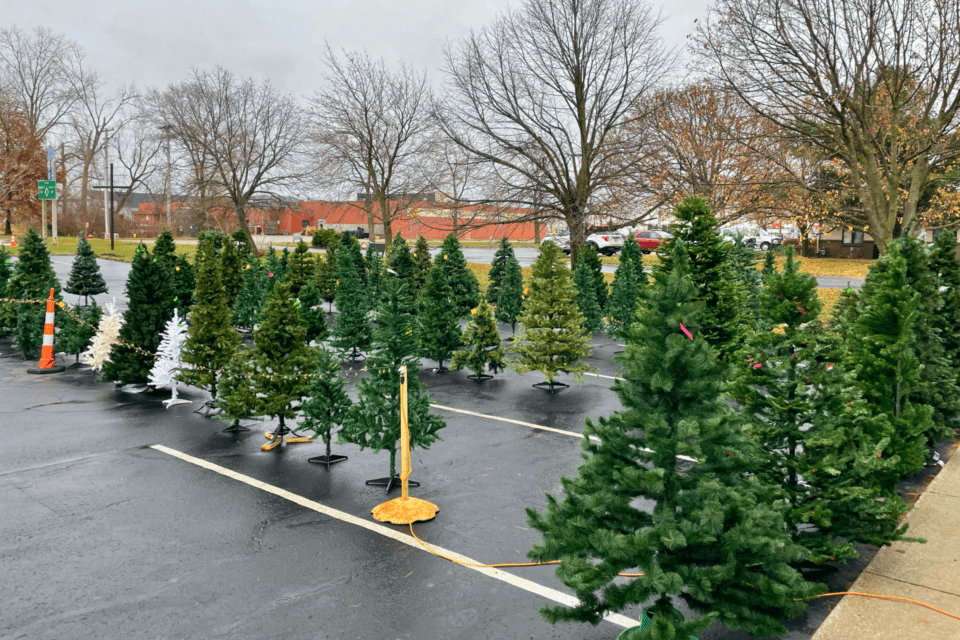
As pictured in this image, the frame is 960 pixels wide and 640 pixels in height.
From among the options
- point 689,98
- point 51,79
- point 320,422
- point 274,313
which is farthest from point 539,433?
point 51,79

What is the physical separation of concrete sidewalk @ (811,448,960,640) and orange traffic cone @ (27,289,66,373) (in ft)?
47.6

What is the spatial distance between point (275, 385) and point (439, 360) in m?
6.00

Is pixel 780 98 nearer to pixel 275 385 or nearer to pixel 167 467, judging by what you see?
pixel 275 385

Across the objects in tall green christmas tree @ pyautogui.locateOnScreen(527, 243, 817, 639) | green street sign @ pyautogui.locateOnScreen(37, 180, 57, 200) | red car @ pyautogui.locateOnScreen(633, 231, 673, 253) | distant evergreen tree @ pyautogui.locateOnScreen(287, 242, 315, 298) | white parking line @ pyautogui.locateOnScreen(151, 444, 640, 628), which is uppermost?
green street sign @ pyautogui.locateOnScreen(37, 180, 57, 200)

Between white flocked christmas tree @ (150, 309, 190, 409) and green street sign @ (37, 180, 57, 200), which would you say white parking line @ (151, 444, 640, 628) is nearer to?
white flocked christmas tree @ (150, 309, 190, 409)

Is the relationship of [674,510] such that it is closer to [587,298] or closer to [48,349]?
[48,349]

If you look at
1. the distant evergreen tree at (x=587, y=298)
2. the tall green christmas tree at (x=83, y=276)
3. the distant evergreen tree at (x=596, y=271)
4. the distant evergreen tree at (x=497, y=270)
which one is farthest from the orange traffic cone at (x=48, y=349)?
the distant evergreen tree at (x=596, y=271)

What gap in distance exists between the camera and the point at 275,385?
9273 mm

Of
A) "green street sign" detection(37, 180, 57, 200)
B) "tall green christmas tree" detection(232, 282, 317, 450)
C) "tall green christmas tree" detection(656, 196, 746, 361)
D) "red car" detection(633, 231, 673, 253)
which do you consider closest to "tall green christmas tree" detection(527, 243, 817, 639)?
"tall green christmas tree" detection(232, 282, 317, 450)

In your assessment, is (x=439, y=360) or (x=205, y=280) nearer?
(x=205, y=280)

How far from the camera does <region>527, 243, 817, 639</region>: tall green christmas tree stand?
425 centimetres

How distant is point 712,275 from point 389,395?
17.1 feet

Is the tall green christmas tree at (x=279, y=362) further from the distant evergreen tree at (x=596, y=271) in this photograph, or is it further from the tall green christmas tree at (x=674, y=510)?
the distant evergreen tree at (x=596, y=271)

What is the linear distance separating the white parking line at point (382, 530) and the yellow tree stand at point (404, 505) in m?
0.16
